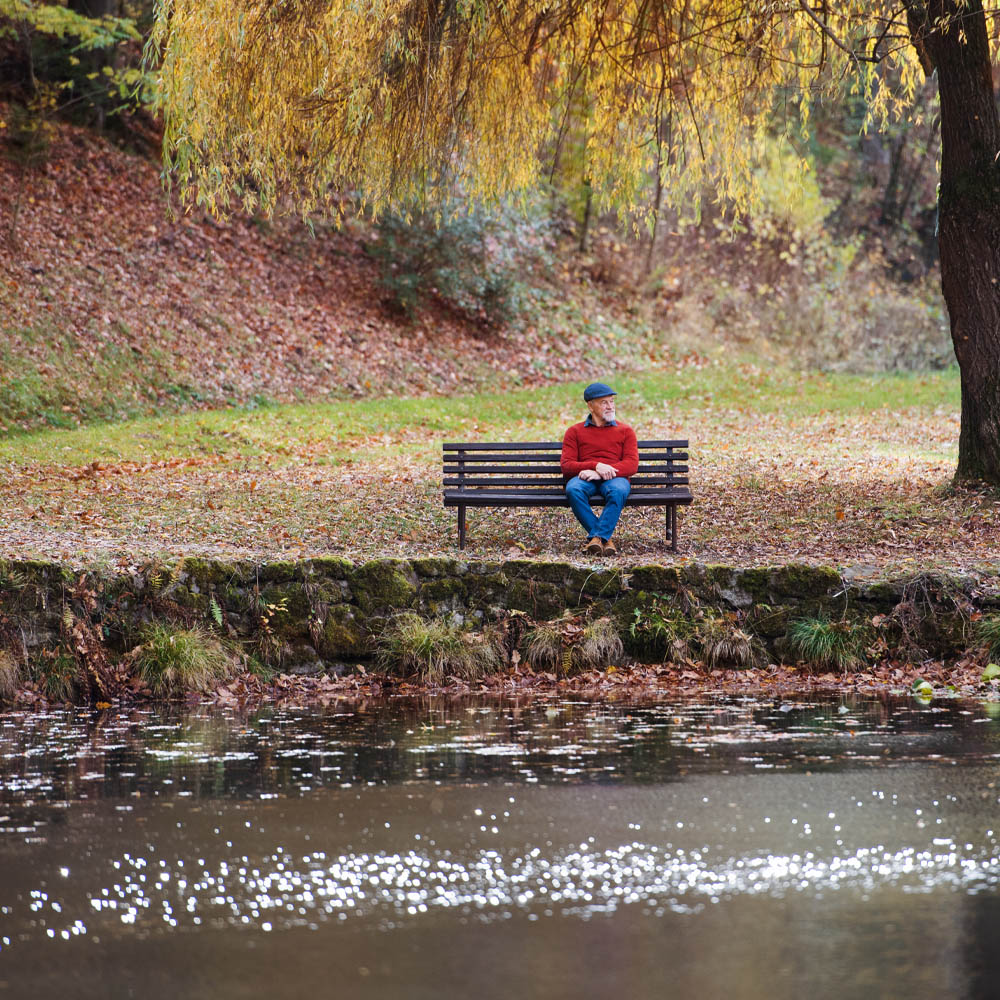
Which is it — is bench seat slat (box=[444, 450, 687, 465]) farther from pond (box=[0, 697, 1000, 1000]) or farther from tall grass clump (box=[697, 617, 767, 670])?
pond (box=[0, 697, 1000, 1000])

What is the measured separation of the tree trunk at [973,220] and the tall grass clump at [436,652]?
5.67 meters

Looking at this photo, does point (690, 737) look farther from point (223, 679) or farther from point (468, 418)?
point (468, 418)

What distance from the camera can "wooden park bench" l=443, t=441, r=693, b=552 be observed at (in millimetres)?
10195

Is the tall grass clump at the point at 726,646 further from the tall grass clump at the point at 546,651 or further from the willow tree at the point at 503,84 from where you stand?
the willow tree at the point at 503,84

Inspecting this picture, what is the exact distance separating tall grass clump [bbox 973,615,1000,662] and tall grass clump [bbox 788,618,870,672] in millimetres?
724

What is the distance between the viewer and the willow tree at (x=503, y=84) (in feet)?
37.8

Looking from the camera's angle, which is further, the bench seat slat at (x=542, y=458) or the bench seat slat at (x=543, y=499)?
the bench seat slat at (x=542, y=458)

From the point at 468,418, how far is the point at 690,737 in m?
15.0

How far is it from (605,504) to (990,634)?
9.99 feet

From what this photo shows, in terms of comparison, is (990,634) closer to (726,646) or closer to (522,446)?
(726,646)

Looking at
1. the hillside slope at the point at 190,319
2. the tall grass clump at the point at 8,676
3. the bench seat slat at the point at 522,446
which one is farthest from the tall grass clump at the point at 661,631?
the hillside slope at the point at 190,319

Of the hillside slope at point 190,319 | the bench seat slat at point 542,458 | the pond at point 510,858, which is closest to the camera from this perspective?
the pond at point 510,858

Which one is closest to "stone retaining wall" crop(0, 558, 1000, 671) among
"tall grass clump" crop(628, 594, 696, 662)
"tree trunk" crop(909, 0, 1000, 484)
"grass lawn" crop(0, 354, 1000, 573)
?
"tall grass clump" crop(628, 594, 696, 662)

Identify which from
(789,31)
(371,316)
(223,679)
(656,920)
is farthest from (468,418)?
(656,920)
